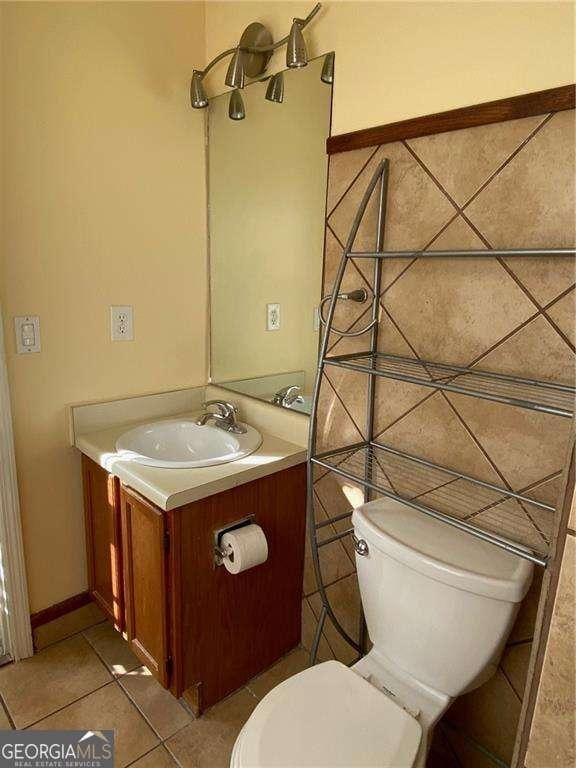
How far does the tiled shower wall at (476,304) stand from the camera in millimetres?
1047

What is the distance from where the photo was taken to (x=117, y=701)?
1.59 m

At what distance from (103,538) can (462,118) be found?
1651 mm

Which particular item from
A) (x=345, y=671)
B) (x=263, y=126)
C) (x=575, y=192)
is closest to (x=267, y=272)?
(x=263, y=126)

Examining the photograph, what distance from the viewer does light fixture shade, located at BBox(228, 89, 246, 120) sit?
173 cm

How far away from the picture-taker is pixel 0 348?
149 cm

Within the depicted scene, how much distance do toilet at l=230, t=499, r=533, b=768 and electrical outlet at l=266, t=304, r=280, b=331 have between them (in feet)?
2.57

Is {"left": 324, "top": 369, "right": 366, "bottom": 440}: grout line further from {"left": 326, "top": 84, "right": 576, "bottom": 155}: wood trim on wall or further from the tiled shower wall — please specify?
{"left": 326, "top": 84, "right": 576, "bottom": 155}: wood trim on wall

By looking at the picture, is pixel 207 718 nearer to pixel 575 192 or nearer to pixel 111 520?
pixel 111 520

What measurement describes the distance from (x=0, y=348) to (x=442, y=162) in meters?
1.34

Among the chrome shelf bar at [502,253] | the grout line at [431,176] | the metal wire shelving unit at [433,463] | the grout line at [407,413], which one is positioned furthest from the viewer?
the grout line at [407,413]

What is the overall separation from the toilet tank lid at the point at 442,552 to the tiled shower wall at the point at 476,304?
0.09 meters

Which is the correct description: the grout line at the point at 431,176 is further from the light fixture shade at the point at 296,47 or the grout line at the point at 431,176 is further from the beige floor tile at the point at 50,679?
the beige floor tile at the point at 50,679

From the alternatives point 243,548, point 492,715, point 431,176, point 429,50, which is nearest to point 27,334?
point 243,548

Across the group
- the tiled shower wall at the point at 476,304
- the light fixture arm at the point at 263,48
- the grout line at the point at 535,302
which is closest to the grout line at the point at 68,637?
the tiled shower wall at the point at 476,304
